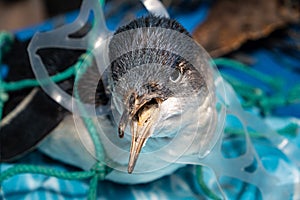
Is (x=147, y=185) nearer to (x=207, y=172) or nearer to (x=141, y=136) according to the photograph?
(x=207, y=172)

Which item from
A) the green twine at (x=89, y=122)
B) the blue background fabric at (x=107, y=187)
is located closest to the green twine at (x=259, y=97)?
the blue background fabric at (x=107, y=187)

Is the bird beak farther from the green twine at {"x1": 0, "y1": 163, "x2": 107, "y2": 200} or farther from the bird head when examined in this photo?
the green twine at {"x1": 0, "y1": 163, "x2": 107, "y2": 200}

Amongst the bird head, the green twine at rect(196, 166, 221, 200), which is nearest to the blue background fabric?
the green twine at rect(196, 166, 221, 200)

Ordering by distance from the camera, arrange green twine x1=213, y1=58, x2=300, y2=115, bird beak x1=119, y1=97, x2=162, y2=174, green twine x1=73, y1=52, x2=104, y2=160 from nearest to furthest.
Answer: bird beak x1=119, y1=97, x2=162, y2=174 < green twine x1=73, y1=52, x2=104, y2=160 < green twine x1=213, y1=58, x2=300, y2=115

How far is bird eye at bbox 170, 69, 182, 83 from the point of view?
18.2 inches

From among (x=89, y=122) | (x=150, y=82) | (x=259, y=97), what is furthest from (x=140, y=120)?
(x=259, y=97)

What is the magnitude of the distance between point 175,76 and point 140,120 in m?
0.07

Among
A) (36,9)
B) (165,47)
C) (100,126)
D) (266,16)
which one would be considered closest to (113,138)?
(100,126)

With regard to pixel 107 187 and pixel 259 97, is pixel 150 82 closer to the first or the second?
pixel 107 187

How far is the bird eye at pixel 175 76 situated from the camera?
463 mm

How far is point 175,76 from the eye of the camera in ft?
1.54

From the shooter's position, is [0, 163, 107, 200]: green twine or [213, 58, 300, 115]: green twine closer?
[0, 163, 107, 200]: green twine

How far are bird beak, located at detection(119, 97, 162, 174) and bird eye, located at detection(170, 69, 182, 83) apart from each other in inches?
→ 1.1

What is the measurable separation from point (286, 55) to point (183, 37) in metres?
0.70
